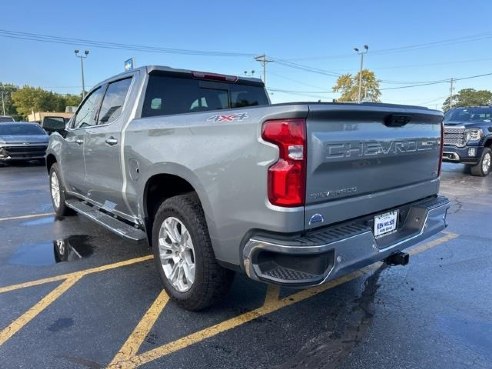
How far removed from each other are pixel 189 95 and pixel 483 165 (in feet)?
34.2

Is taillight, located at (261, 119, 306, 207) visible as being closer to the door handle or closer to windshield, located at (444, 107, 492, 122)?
the door handle

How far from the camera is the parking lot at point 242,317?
9.21 feet

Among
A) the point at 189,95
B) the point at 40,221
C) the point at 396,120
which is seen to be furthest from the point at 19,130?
the point at 396,120

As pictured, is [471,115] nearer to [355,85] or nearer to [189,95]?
[189,95]

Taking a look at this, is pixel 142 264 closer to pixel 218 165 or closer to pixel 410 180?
pixel 218 165

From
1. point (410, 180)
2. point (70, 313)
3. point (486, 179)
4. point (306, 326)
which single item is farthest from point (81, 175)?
point (486, 179)

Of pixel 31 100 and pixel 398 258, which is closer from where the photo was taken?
pixel 398 258

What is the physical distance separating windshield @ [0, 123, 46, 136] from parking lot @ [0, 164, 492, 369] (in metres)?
11.6

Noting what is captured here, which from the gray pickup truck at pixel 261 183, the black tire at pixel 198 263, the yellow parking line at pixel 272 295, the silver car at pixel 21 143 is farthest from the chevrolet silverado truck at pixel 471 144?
the silver car at pixel 21 143

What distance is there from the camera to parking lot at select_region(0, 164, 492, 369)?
281 centimetres

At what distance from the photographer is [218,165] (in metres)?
2.89

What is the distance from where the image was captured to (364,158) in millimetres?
2943

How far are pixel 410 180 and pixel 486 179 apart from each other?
9.46 meters

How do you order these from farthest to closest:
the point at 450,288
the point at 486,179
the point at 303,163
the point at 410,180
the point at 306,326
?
the point at 486,179 < the point at 450,288 < the point at 410,180 < the point at 306,326 < the point at 303,163
